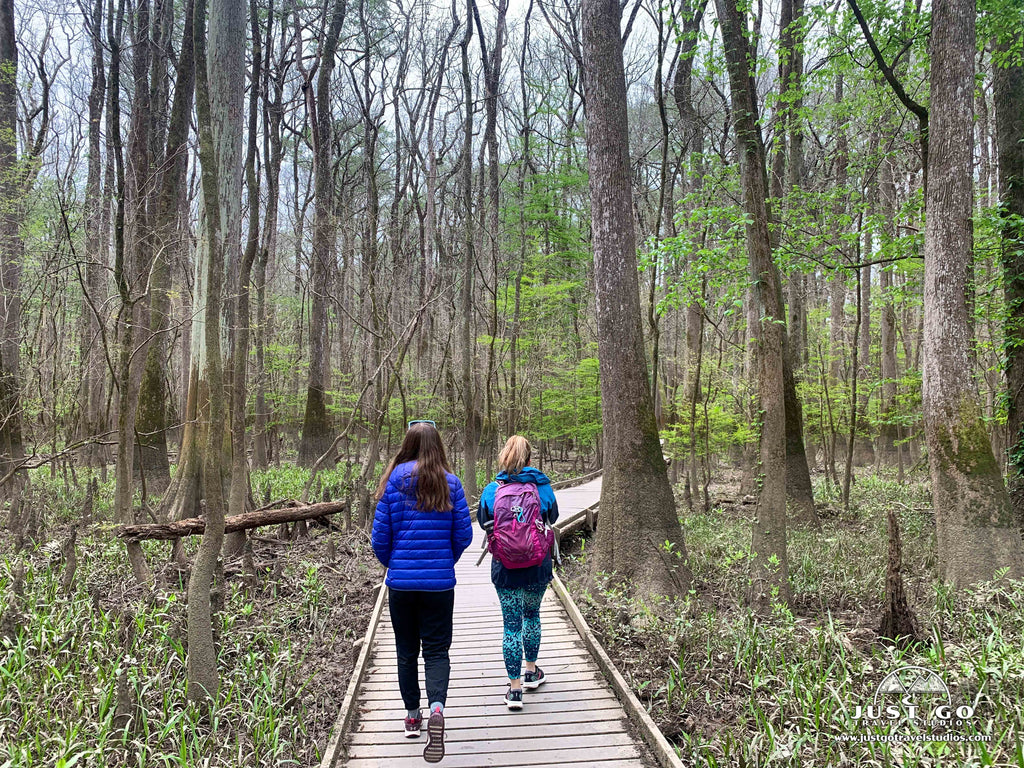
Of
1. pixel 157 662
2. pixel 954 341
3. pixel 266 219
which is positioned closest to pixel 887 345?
pixel 954 341

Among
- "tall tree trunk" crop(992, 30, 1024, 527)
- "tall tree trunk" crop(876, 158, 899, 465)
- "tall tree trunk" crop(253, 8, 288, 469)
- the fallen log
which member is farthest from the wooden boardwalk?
"tall tree trunk" crop(253, 8, 288, 469)

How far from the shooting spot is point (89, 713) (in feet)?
13.5

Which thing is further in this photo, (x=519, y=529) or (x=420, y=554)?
(x=519, y=529)

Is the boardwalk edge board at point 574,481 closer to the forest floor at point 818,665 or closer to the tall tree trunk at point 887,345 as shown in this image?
the tall tree trunk at point 887,345

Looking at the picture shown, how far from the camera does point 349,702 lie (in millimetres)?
4246

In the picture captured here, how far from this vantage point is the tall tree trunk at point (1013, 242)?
772cm

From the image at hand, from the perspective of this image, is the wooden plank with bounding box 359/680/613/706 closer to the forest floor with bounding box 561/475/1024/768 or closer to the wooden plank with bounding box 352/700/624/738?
the wooden plank with bounding box 352/700/624/738

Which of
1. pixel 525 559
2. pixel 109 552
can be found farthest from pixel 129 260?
pixel 525 559

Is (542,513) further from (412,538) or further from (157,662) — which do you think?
(157,662)

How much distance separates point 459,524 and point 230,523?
4.43 meters

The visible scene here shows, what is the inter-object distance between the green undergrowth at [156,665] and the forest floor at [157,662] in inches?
0.6

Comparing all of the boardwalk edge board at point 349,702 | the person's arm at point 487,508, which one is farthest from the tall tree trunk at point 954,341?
the boardwalk edge board at point 349,702

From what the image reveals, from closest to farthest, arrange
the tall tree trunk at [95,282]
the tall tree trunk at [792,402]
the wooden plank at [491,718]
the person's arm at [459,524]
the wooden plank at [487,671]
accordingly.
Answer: the person's arm at [459,524] → the wooden plank at [491,718] → the wooden plank at [487,671] → the tall tree trunk at [792,402] → the tall tree trunk at [95,282]

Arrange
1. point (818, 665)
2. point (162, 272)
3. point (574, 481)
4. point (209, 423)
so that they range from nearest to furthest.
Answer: point (818, 665) < point (209, 423) < point (162, 272) < point (574, 481)
